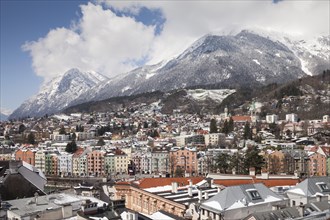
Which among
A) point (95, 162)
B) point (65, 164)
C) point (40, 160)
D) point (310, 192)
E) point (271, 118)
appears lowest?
point (65, 164)

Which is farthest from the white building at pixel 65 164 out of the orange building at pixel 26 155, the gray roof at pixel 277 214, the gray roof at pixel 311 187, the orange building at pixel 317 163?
the gray roof at pixel 277 214

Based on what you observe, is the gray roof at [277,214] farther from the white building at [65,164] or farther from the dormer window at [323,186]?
the white building at [65,164]

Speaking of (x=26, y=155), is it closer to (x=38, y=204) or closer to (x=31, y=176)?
(x=31, y=176)

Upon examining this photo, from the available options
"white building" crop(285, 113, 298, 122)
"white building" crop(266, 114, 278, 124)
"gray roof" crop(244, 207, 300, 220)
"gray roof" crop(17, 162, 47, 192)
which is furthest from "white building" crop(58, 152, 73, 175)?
"white building" crop(285, 113, 298, 122)

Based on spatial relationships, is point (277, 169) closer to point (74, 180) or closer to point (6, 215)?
point (74, 180)

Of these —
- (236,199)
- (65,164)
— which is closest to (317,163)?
(236,199)

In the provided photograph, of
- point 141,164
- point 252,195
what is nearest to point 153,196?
point 252,195
